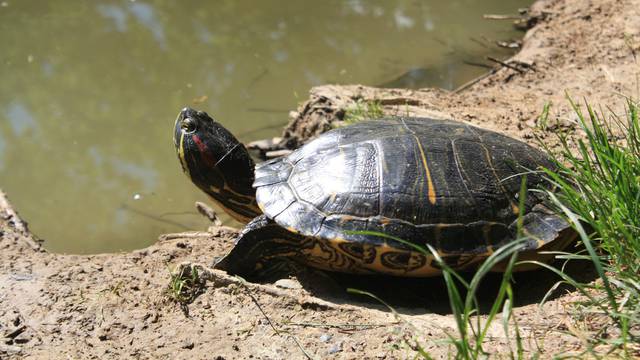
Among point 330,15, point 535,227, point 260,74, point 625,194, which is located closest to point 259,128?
point 260,74

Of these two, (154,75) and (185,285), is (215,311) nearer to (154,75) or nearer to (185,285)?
(185,285)

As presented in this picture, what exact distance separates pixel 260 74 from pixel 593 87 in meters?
4.46

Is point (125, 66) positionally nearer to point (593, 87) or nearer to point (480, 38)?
point (480, 38)

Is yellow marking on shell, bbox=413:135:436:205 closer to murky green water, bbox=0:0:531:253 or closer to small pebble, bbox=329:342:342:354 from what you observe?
small pebble, bbox=329:342:342:354

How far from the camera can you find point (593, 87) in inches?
276

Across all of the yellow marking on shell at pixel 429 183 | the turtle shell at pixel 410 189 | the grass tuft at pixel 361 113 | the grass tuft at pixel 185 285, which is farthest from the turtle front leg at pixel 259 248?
the grass tuft at pixel 361 113

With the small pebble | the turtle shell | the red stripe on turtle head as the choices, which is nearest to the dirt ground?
the small pebble

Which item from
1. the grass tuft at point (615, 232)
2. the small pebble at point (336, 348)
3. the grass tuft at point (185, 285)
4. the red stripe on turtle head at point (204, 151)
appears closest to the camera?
the grass tuft at point (615, 232)

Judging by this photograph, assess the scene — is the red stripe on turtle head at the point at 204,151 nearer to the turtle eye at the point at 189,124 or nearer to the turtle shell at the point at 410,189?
the turtle eye at the point at 189,124

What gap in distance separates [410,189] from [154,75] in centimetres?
598

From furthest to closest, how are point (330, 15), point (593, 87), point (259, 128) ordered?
point (330, 15) < point (259, 128) < point (593, 87)

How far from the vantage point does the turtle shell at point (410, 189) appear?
4.09 m

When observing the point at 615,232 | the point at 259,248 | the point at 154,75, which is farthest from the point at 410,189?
the point at 154,75

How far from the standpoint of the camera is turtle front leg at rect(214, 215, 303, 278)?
14.6ft
